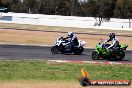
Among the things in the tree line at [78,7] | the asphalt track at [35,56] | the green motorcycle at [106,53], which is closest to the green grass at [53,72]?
the asphalt track at [35,56]

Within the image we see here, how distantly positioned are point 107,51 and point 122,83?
14.3 metres

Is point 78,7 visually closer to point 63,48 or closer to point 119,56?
point 63,48

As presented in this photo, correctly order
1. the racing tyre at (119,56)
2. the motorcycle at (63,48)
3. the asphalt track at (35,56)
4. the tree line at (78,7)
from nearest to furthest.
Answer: the asphalt track at (35,56), the racing tyre at (119,56), the motorcycle at (63,48), the tree line at (78,7)

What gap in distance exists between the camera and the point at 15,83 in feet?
52.1

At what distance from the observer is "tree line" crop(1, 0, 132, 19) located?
102 m

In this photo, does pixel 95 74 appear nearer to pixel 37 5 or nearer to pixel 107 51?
pixel 107 51

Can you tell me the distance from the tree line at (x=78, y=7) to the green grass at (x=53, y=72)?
70.1m

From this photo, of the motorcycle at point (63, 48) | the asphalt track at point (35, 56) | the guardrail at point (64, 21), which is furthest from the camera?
the guardrail at point (64, 21)

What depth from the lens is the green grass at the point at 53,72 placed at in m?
17.9

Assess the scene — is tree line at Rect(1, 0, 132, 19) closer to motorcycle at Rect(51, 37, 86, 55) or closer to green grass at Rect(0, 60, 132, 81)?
motorcycle at Rect(51, 37, 86, 55)

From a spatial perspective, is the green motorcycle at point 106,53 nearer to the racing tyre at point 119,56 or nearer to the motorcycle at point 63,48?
the racing tyre at point 119,56

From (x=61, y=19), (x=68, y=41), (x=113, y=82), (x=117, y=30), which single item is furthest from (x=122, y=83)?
(x=61, y=19)

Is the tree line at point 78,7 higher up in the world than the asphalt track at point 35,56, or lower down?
higher up

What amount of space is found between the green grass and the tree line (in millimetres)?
70072
